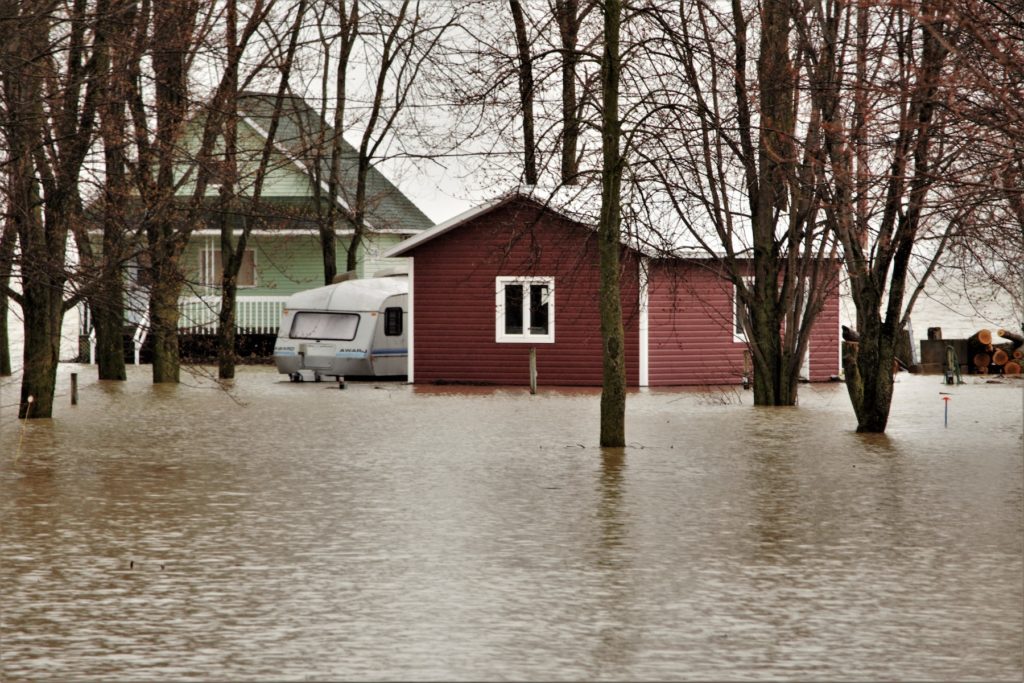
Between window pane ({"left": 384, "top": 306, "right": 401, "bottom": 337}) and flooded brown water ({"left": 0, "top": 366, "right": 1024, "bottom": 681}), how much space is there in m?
18.1

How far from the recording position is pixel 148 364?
180 ft

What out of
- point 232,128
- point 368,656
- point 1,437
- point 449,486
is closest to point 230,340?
point 232,128

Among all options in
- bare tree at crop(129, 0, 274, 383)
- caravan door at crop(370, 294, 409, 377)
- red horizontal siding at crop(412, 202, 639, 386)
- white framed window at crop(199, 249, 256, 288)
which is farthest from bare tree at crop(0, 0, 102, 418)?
white framed window at crop(199, 249, 256, 288)

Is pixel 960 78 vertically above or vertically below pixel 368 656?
above

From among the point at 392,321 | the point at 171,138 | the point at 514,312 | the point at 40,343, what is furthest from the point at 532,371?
the point at 40,343

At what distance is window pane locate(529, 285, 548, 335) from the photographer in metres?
40.5

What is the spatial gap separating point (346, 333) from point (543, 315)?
5883mm

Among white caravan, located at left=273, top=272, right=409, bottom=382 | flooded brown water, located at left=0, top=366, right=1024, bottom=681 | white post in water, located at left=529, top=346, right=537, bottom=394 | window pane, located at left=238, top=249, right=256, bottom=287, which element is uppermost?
window pane, located at left=238, top=249, right=256, bottom=287

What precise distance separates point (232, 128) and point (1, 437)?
12.7 m

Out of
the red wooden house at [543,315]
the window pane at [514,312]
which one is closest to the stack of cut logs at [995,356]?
the red wooden house at [543,315]

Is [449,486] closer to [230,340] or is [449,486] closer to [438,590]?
[438,590]

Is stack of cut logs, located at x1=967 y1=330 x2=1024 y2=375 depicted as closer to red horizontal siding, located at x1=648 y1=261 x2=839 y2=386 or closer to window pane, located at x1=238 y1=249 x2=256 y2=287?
red horizontal siding, located at x1=648 y1=261 x2=839 y2=386

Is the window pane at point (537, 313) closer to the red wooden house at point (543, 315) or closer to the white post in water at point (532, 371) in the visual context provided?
the red wooden house at point (543, 315)

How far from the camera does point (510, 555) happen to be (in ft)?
40.5
